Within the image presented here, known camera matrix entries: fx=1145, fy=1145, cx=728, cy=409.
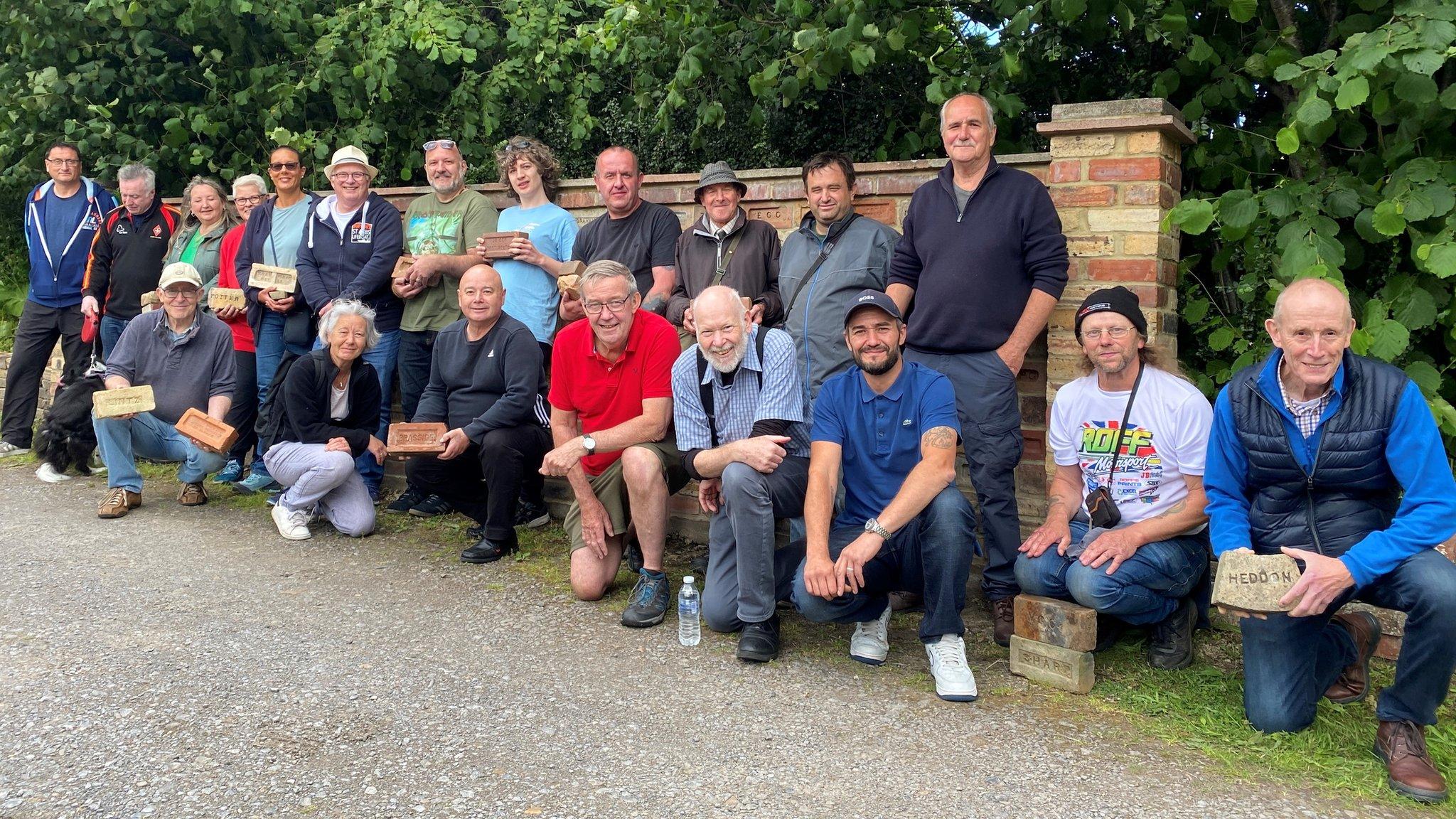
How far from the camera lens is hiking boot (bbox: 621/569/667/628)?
494 centimetres

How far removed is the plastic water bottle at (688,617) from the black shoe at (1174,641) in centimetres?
179

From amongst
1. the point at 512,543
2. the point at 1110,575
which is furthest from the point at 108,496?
the point at 1110,575

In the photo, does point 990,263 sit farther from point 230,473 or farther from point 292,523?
point 230,473

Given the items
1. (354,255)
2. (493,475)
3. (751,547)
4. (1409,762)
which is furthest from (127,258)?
(1409,762)

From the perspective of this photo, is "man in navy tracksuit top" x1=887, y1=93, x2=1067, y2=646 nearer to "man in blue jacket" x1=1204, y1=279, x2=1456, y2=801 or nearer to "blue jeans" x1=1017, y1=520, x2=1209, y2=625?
"blue jeans" x1=1017, y1=520, x2=1209, y2=625

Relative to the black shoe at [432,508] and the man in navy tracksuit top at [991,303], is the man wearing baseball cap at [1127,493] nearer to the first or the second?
the man in navy tracksuit top at [991,303]

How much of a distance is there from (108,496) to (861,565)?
4.93m

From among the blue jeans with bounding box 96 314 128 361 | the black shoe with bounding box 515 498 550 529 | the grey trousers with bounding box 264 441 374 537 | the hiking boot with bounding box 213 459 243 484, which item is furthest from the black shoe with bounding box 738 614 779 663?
the blue jeans with bounding box 96 314 128 361

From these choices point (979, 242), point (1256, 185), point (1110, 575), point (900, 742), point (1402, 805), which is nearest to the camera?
point (1402, 805)

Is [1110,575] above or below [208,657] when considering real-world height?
above

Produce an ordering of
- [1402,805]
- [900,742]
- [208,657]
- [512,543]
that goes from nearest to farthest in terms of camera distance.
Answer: [1402,805] < [900,742] < [208,657] < [512,543]

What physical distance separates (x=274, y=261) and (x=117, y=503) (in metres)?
1.77

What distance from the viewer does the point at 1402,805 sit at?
332 centimetres

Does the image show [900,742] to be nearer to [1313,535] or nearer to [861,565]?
[861,565]
